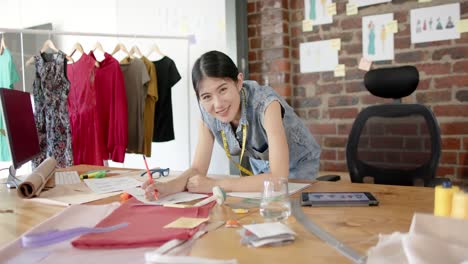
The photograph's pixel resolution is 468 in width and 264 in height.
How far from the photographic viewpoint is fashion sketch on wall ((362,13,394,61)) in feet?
8.43

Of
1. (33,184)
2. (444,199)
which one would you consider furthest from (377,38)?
(33,184)

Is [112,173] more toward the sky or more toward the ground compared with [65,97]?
more toward the ground

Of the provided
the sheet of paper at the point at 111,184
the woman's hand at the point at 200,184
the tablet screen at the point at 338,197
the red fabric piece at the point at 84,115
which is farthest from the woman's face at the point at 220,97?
the red fabric piece at the point at 84,115

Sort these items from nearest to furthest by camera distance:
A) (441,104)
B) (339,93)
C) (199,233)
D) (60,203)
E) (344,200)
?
1. (199,233)
2. (344,200)
3. (60,203)
4. (441,104)
5. (339,93)

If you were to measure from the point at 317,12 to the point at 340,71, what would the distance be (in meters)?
0.44

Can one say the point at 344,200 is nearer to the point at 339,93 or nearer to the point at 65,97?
the point at 339,93

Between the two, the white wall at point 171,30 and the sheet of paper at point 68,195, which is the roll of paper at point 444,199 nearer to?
the sheet of paper at point 68,195

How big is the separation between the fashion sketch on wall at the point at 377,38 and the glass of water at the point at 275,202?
5.77 feet

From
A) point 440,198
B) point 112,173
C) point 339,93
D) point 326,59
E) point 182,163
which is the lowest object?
point 182,163

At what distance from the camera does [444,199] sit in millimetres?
793

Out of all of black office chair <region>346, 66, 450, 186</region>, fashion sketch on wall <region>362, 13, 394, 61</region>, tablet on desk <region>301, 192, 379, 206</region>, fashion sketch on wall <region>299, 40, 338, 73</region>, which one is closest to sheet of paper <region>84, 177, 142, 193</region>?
tablet on desk <region>301, 192, 379, 206</region>

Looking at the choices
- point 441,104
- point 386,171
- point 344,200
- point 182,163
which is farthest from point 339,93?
point 344,200

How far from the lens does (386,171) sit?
1.90 m

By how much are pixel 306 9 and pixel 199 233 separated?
227cm
